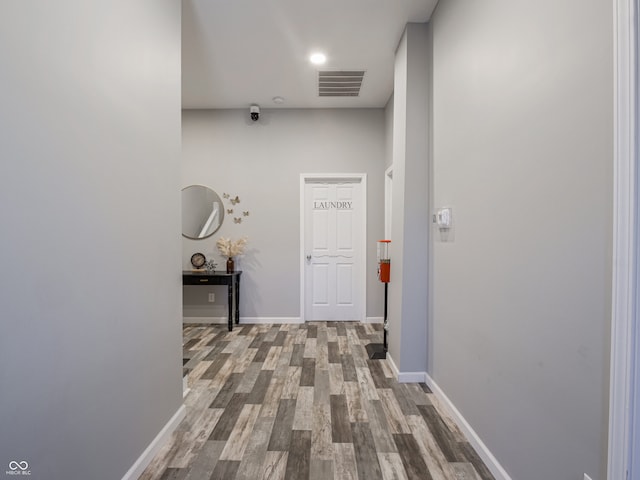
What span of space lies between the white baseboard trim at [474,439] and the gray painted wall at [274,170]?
207cm

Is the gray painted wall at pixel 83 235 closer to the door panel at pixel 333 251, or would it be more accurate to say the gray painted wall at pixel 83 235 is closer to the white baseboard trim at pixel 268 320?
the white baseboard trim at pixel 268 320

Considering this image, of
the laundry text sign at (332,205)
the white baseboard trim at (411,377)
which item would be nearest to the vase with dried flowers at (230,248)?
the laundry text sign at (332,205)

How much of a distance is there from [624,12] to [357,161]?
10.9 feet

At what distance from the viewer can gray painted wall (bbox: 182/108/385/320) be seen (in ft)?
13.5

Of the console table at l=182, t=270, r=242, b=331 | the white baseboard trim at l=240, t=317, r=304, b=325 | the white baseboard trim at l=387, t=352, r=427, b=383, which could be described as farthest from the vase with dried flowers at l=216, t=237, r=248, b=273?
the white baseboard trim at l=387, t=352, r=427, b=383

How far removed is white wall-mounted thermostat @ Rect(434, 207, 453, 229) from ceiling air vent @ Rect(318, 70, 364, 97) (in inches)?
73.5

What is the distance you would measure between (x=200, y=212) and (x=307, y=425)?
10.2 ft

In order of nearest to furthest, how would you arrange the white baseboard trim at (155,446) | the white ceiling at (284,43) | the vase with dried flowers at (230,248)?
1. the white baseboard trim at (155,446)
2. the white ceiling at (284,43)
3. the vase with dried flowers at (230,248)

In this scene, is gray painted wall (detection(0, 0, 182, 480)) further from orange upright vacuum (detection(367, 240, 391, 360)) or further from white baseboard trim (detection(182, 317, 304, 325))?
white baseboard trim (detection(182, 317, 304, 325))

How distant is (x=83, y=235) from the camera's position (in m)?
1.18

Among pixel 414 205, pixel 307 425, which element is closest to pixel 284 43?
pixel 414 205

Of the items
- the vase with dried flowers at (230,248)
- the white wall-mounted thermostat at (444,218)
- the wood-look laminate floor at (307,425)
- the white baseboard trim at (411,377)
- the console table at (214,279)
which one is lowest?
the wood-look laminate floor at (307,425)

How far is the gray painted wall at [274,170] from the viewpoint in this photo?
13.5 feet

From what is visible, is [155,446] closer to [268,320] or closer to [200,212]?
[268,320]
